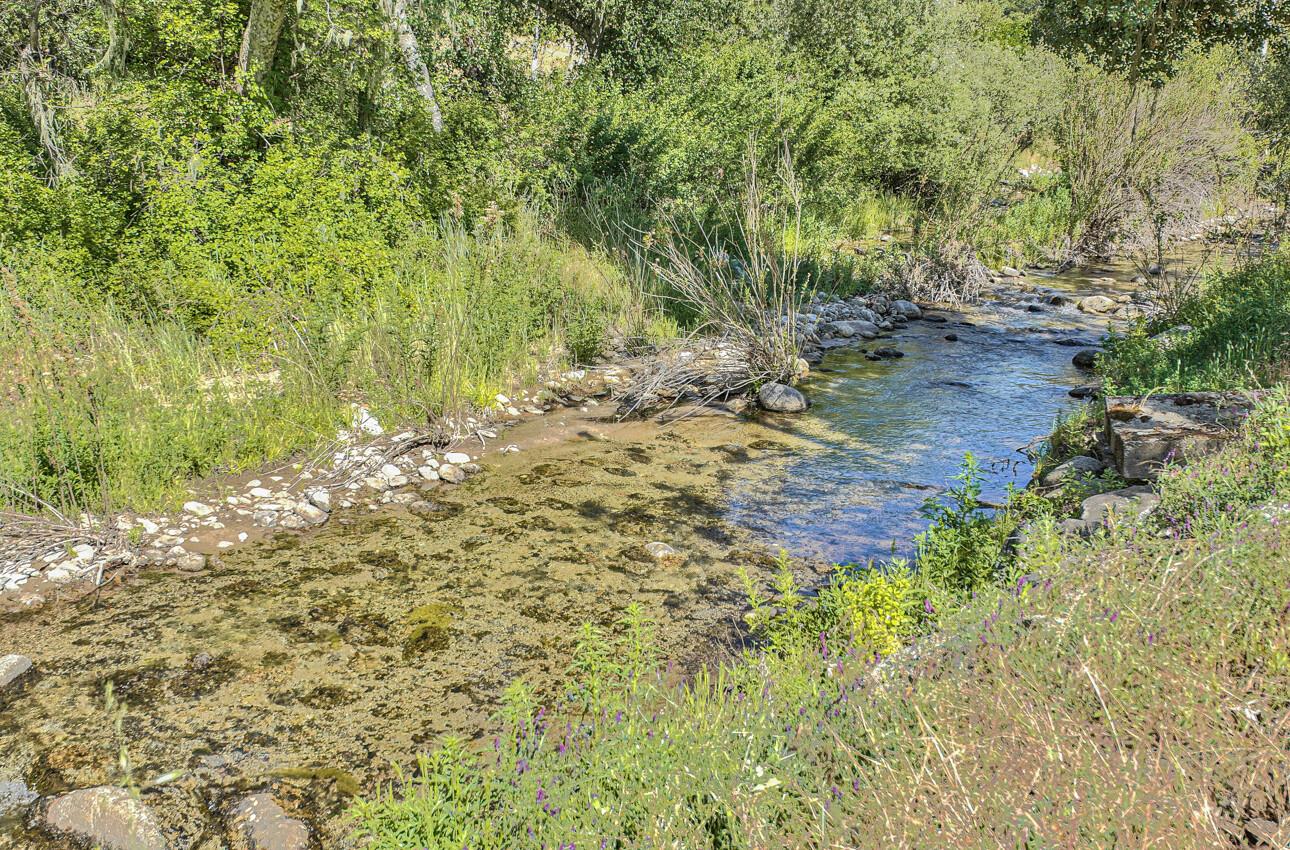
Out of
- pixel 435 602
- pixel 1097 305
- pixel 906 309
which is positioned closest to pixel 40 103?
pixel 435 602

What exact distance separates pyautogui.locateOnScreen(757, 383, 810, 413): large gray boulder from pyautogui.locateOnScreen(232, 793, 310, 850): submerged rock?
5798mm

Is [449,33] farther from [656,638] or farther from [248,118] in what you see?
[656,638]

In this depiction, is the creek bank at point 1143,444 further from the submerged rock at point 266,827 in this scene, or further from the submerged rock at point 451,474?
the submerged rock at point 451,474

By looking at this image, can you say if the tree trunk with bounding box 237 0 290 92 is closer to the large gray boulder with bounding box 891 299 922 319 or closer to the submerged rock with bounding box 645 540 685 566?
the submerged rock with bounding box 645 540 685 566

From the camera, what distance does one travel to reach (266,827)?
3.04m

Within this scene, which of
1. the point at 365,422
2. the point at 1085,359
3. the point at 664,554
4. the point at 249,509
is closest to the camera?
the point at 664,554

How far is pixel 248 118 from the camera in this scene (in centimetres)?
806

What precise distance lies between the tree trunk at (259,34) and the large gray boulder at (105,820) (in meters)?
7.07

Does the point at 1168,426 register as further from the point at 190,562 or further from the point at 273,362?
the point at 273,362

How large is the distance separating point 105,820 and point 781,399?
6.24 metres

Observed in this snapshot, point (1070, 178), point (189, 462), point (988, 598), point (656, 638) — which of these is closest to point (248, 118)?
point (189, 462)

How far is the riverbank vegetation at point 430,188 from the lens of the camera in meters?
6.16

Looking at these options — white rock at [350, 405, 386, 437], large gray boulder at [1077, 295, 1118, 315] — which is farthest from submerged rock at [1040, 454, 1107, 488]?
large gray boulder at [1077, 295, 1118, 315]

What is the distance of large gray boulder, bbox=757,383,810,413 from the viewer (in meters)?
8.02
